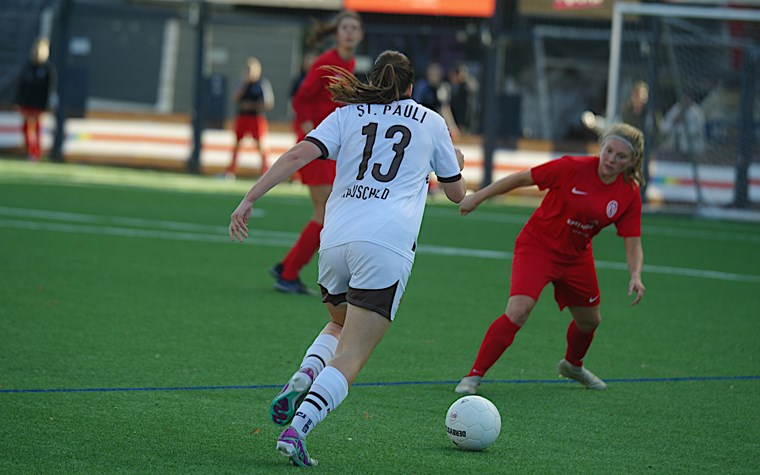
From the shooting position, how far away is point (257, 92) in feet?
70.6

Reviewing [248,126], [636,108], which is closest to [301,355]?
[636,108]

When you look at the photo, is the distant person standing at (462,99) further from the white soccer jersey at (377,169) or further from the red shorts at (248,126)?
the white soccer jersey at (377,169)

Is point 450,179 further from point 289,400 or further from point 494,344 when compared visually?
point 494,344

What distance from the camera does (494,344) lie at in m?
6.85

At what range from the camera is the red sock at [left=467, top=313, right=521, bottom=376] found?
6.83 metres

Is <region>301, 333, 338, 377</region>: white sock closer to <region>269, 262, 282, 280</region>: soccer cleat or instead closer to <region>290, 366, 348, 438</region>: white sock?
<region>290, 366, 348, 438</region>: white sock

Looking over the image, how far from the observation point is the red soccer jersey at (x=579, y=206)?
6.93 meters

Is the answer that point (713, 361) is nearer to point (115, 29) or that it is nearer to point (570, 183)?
point (570, 183)

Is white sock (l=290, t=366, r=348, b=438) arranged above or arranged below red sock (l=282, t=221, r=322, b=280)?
above

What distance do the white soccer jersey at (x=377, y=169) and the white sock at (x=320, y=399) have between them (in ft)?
1.87

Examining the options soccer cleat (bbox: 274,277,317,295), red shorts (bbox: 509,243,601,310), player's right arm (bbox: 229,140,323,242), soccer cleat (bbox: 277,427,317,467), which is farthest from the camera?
soccer cleat (bbox: 274,277,317,295)

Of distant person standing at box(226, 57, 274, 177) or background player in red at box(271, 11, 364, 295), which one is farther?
distant person standing at box(226, 57, 274, 177)

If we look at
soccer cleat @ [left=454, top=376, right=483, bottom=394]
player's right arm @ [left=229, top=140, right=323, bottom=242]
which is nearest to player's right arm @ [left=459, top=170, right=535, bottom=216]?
soccer cleat @ [left=454, top=376, right=483, bottom=394]

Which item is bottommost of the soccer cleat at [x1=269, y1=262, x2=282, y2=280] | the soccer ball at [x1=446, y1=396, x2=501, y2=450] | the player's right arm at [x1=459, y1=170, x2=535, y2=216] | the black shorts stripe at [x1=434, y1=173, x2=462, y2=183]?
the soccer cleat at [x1=269, y1=262, x2=282, y2=280]
